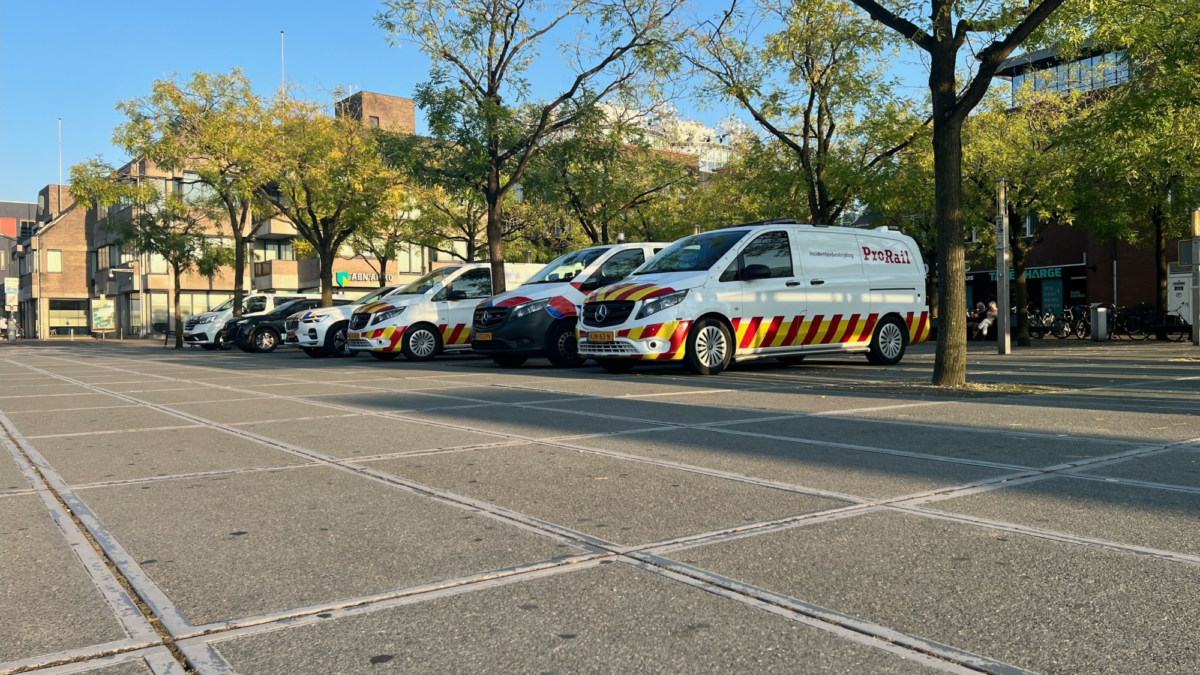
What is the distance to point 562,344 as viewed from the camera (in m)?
16.1

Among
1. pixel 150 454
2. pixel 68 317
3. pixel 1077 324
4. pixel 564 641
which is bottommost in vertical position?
pixel 564 641

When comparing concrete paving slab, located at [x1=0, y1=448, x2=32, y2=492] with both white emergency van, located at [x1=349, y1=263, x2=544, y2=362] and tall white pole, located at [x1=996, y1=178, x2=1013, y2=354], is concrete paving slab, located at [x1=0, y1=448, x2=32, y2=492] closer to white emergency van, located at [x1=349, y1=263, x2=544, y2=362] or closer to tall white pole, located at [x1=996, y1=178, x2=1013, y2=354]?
white emergency van, located at [x1=349, y1=263, x2=544, y2=362]

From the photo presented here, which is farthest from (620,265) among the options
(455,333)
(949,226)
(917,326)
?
(949,226)

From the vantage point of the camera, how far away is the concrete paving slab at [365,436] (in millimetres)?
6836

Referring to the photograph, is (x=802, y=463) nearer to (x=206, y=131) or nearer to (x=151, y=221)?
(x=206, y=131)

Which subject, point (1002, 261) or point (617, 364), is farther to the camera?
point (1002, 261)

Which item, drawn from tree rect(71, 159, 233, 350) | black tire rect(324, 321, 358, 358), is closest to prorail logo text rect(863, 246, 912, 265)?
black tire rect(324, 321, 358, 358)

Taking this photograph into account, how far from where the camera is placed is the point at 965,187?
91.7 ft

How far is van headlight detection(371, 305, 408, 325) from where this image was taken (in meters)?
19.3

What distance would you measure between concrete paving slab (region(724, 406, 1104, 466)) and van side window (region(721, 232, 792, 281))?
553 centimetres

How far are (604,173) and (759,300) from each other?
12910mm

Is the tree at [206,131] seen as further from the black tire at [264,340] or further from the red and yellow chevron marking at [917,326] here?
the red and yellow chevron marking at [917,326]

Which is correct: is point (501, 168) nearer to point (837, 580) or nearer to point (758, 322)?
point (758, 322)

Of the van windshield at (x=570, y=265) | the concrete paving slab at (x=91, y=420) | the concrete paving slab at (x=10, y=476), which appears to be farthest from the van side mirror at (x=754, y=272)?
the concrete paving slab at (x=10, y=476)
